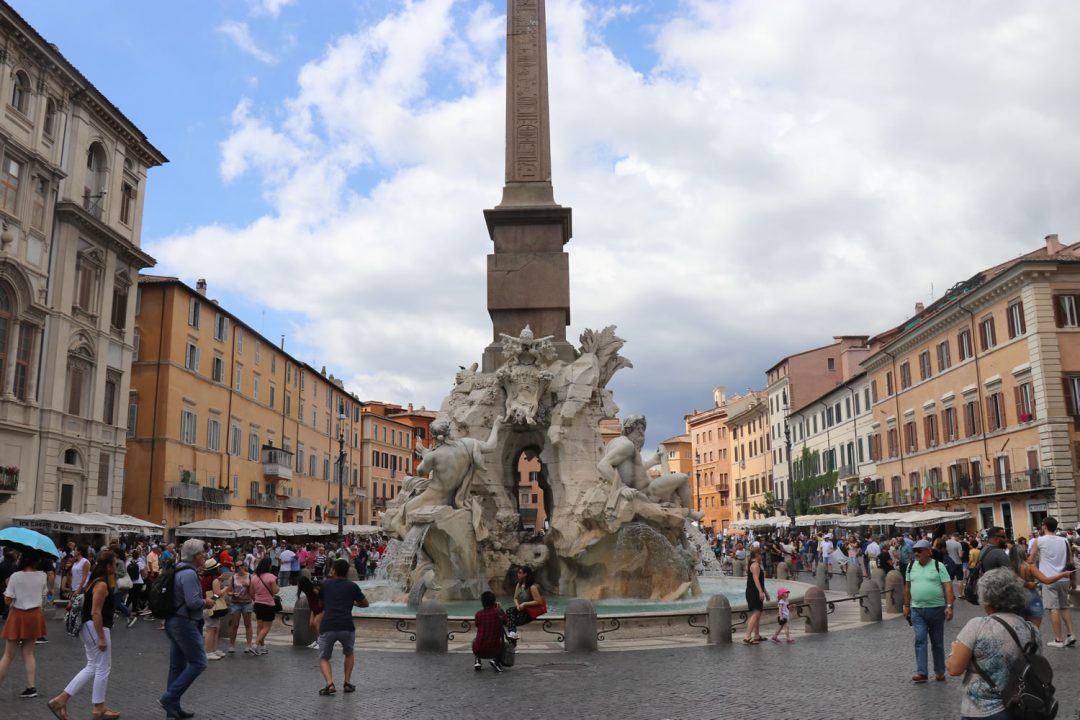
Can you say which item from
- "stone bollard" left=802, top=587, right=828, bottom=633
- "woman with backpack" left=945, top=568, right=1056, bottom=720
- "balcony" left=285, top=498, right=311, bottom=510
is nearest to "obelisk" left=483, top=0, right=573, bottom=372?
"stone bollard" left=802, top=587, right=828, bottom=633

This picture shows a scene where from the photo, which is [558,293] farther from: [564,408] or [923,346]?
[923,346]

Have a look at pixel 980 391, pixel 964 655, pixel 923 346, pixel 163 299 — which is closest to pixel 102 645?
pixel 964 655

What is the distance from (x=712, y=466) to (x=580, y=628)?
74.0 m

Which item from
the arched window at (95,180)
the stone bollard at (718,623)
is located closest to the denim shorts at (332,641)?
the stone bollard at (718,623)

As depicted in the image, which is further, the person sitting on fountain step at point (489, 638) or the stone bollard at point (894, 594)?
the stone bollard at point (894, 594)

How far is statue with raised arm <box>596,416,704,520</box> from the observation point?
1355 centimetres

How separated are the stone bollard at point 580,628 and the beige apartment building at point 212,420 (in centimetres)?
1966

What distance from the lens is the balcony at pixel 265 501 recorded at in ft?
142

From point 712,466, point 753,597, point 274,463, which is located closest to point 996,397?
point 753,597

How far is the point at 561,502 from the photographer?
13961 millimetres

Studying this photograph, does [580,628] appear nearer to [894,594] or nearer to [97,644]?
[97,644]

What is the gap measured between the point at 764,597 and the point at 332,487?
48688 mm

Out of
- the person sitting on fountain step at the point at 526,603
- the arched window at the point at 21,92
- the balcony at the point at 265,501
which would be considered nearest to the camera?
the person sitting on fountain step at the point at 526,603

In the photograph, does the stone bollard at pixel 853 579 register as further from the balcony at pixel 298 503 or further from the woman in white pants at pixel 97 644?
the balcony at pixel 298 503
